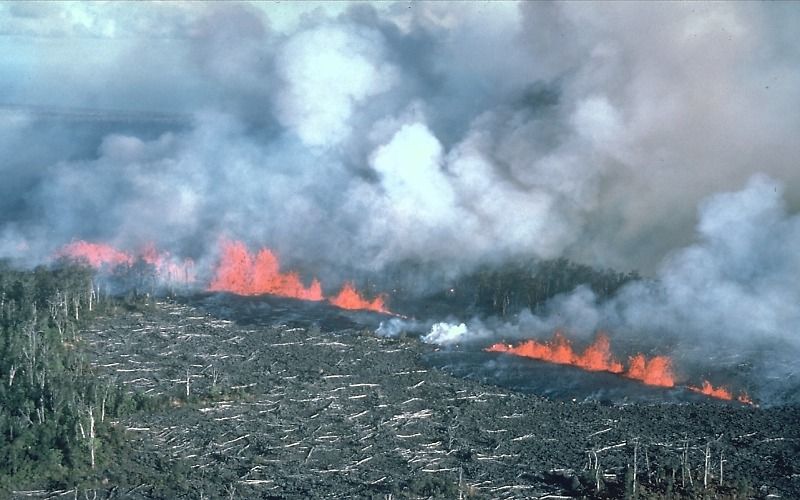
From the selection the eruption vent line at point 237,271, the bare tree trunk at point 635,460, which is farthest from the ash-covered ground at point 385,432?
the eruption vent line at point 237,271

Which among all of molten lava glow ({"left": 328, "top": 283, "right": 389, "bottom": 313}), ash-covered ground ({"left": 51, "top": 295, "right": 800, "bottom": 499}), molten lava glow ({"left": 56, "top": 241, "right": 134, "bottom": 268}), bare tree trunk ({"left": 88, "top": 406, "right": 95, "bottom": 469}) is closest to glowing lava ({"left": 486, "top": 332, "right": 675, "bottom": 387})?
ash-covered ground ({"left": 51, "top": 295, "right": 800, "bottom": 499})

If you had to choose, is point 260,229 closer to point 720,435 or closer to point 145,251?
point 145,251

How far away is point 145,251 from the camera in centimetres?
5591

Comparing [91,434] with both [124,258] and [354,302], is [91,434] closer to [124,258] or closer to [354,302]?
[354,302]

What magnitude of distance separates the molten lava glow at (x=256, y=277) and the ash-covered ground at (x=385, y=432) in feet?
31.4

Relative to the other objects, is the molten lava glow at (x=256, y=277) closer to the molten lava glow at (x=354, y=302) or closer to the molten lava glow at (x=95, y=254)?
the molten lava glow at (x=354, y=302)

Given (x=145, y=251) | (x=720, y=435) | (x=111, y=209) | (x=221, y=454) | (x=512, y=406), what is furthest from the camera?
(x=111, y=209)

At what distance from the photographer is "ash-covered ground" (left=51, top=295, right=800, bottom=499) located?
26828 millimetres

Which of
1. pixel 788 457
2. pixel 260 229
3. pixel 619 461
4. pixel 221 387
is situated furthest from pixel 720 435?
pixel 260 229

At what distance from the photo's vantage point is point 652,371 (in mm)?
38688

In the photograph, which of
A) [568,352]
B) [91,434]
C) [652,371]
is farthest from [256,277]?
[91,434]

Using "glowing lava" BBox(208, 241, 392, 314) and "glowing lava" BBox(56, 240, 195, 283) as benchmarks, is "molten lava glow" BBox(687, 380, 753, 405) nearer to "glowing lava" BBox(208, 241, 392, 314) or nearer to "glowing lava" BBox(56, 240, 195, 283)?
"glowing lava" BBox(208, 241, 392, 314)

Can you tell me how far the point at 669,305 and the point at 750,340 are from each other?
4.35 metres

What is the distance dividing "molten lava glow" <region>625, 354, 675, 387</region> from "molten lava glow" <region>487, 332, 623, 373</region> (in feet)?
2.28
